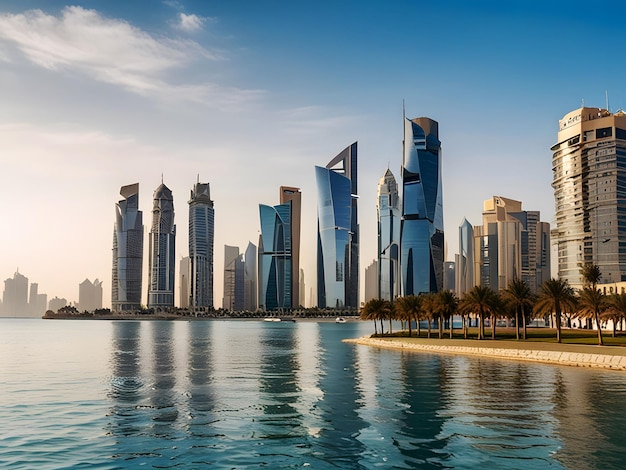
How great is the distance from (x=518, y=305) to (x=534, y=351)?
33.7 metres

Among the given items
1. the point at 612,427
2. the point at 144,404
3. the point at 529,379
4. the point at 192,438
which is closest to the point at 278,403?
the point at 144,404

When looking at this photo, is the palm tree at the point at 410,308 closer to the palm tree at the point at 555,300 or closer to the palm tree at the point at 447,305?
the palm tree at the point at 447,305

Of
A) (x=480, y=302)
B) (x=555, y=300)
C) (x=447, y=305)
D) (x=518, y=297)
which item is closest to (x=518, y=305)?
(x=518, y=297)

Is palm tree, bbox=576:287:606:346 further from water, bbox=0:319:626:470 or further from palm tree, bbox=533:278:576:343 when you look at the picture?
water, bbox=0:319:626:470

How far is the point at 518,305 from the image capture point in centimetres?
12331

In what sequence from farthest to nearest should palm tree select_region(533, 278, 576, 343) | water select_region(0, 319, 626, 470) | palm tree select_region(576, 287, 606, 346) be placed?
1. palm tree select_region(533, 278, 576, 343)
2. palm tree select_region(576, 287, 606, 346)
3. water select_region(0, 319, 626, 470)

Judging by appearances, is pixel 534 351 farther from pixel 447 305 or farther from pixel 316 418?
pixel 316 418

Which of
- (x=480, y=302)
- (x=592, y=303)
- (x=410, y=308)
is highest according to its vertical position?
(x=592, y=303)

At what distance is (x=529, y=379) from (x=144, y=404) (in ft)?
128

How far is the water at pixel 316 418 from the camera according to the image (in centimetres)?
3325

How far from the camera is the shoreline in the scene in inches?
3095

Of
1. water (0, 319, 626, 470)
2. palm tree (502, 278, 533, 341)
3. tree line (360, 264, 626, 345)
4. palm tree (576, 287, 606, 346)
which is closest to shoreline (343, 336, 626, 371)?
water (0, 319, 626, 470)

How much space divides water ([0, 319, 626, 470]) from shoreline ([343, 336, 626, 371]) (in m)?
4.80

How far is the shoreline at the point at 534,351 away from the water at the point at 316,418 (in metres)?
4.80
